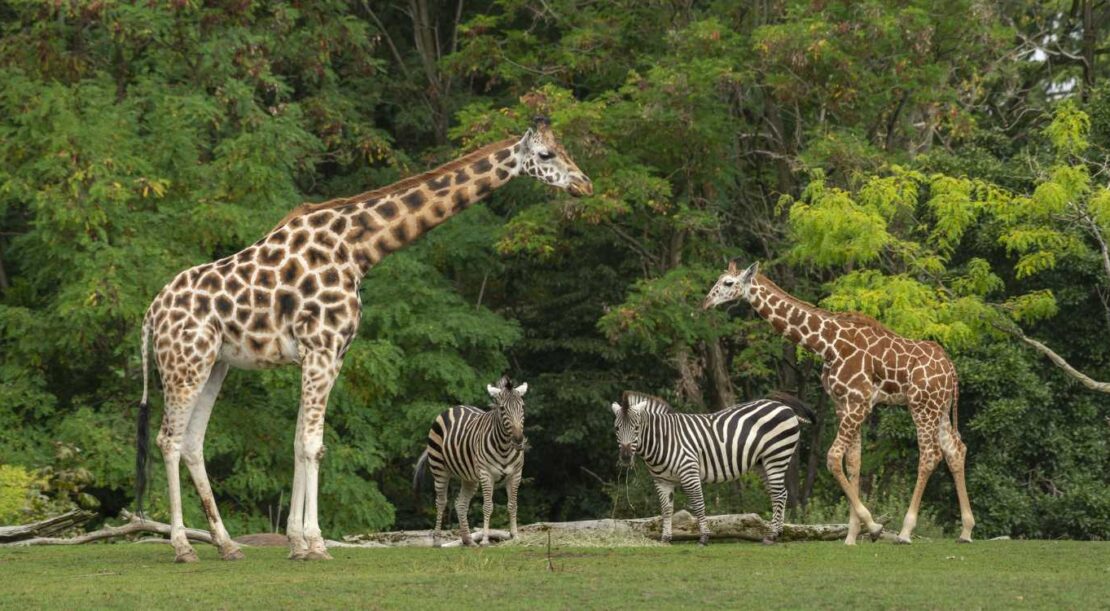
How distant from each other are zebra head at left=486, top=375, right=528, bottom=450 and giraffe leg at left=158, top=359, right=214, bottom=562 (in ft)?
10.2

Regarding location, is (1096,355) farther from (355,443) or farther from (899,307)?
(355,443)

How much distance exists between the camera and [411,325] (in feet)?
82.7

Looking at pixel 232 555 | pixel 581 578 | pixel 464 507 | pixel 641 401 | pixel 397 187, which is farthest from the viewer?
pixel 641 401

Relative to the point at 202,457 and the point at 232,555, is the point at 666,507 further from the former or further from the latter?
the point at 202,457

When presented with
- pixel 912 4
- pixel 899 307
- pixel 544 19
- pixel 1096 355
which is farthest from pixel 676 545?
pixel 544 19

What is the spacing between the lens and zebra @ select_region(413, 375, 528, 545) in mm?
15805

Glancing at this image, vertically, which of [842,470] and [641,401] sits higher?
[641,401]

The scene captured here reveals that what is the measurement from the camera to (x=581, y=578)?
11.8 m

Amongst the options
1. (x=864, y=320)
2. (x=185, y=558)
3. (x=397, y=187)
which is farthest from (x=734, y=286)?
(x=185, y=558)

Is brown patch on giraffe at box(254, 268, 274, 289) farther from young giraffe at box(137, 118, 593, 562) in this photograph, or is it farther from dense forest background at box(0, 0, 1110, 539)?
dense forest background at box(0, 0, 1110, 539)

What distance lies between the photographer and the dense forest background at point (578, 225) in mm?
20359

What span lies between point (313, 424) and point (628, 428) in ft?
12.6

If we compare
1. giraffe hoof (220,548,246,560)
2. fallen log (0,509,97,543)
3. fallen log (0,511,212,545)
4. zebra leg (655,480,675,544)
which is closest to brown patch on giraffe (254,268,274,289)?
giraffe hoof (220,548,246,560)

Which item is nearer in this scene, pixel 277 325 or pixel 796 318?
pixel 277 325
